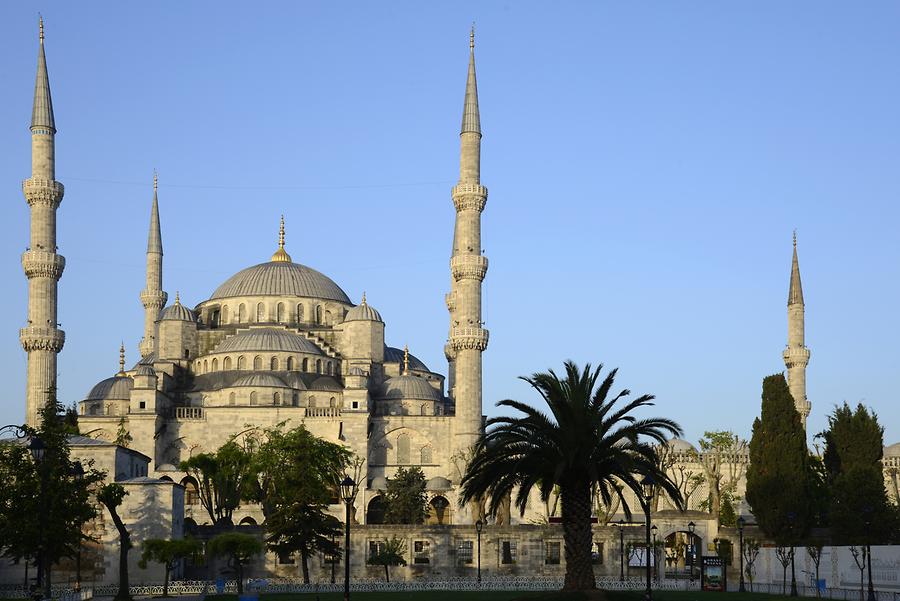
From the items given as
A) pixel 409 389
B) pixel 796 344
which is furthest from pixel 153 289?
pixel 796 344

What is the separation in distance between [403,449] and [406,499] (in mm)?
8536

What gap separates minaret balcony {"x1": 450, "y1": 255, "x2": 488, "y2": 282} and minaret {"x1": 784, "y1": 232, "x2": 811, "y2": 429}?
701 inches

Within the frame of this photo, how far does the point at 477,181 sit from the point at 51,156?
21.8 m

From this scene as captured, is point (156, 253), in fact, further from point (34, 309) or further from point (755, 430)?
point (755, 430)

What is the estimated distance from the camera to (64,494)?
130ft

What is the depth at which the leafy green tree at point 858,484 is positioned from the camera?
52969mm

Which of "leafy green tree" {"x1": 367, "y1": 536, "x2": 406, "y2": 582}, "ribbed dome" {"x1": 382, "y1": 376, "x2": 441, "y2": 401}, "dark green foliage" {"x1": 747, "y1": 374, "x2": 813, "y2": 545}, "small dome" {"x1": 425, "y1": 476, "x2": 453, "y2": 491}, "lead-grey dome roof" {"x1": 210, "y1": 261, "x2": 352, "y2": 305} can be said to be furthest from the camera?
"lead-grey dome roof" {"x1": 210, "y1": 261, "x2": 352, "y2": 305}

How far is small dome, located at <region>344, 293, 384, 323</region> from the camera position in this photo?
85.4 meters

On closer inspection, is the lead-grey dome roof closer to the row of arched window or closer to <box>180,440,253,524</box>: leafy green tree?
the row of arched window

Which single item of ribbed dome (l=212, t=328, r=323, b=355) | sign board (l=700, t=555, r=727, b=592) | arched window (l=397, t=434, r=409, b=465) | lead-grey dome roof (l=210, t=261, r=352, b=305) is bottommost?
sign board (l=700, t=555, r=727, b=592)

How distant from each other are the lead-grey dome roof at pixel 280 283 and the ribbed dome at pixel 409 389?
10683mm

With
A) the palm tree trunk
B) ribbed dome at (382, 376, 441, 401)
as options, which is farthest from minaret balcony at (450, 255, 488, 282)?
the palm tree trunk

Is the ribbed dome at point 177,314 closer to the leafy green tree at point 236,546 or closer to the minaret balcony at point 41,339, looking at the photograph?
the minaret balcony at point 41,339

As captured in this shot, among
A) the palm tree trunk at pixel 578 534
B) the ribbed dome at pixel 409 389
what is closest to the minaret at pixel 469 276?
the ribbed dome at pixel 409 389
